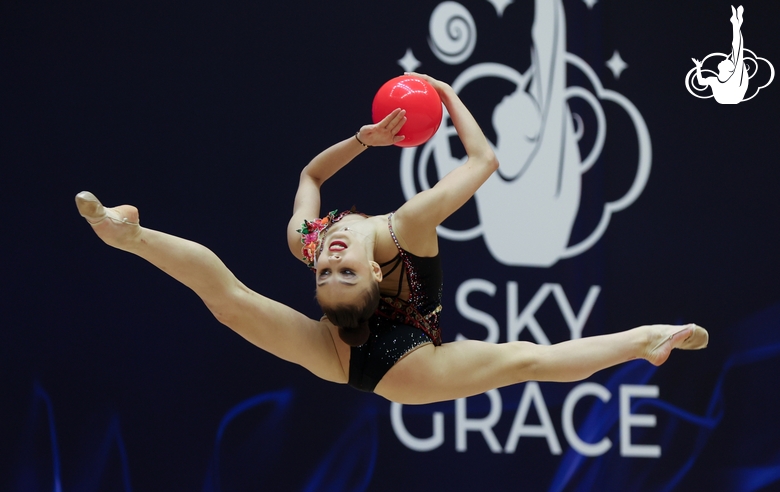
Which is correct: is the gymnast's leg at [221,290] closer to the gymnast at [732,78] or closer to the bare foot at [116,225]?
the bare foot at [116,225]

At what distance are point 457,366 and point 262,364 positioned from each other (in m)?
2.04

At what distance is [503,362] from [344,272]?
72 cm

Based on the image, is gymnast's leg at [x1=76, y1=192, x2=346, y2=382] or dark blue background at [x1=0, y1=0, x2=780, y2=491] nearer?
→ gymnast's leg at [x1=76, y1=192, x2=346, y2=382]

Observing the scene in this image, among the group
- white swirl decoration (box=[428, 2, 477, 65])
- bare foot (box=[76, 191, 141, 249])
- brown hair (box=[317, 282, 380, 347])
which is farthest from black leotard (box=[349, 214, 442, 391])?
A: white swirl decoration (box=[428, 2, 477, 65])

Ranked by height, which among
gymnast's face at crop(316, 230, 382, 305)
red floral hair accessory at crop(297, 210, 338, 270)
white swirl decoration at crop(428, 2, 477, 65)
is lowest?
gymnast's face at crop(316, 230, 382, 305)

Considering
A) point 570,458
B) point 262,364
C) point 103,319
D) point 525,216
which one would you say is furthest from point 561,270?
Result: point 103,319

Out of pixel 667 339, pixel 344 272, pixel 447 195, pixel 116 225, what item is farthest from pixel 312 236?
pixel 667 339

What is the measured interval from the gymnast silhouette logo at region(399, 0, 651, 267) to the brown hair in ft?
6.80

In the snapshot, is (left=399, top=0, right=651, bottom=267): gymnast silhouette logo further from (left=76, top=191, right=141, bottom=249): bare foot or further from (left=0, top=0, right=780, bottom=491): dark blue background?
(left=76, top=191, right=141, bottom=249): bare foot

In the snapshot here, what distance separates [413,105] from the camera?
144 inches

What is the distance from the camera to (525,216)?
18.0 ft

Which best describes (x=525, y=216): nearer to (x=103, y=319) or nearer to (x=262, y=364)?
(x=262, y=364)

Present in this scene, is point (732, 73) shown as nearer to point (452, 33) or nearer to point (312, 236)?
point (452, 33)

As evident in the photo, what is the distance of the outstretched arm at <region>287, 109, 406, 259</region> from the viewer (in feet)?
12.1
